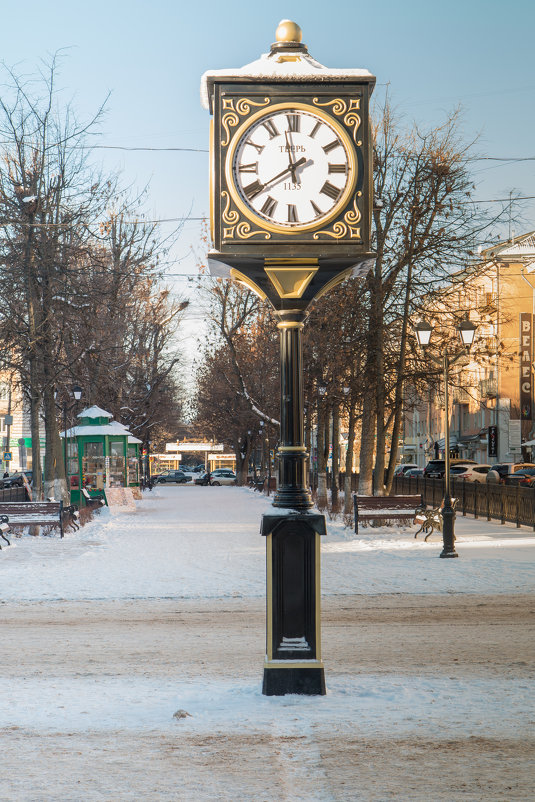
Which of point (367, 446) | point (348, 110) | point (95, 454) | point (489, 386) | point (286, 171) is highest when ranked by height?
point (489, 386)

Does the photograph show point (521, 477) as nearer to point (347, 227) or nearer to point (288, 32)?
point (347, 227)

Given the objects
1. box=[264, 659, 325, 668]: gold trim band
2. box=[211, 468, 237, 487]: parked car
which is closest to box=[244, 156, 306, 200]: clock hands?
box=[264, 659, 325, 668]: gold trim band

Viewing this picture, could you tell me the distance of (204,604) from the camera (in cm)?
1312

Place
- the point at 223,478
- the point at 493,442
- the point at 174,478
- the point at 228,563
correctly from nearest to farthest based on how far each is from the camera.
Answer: the point at 228,563, the point at 493,442, the point at 223,478, the point at 174,478

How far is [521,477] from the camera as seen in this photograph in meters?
49.0

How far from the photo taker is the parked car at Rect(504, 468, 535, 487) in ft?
153

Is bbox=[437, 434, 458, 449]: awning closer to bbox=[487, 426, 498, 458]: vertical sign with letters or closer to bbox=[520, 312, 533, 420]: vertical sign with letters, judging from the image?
bbox=[487, 426, 498, 458]: vertical sign with letters

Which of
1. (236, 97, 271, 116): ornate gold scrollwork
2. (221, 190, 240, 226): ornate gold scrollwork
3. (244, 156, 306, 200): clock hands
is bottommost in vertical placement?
(221, 190, 240, 226): ornate gold scrollwork

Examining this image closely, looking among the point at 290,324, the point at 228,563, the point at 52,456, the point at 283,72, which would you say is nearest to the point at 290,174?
the point at 283,72

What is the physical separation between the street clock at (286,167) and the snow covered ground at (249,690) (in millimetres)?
2071

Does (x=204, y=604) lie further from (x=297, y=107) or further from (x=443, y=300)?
(x=443, y=300)

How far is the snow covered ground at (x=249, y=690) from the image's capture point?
5.47 metres

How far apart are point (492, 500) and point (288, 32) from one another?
23203 mm

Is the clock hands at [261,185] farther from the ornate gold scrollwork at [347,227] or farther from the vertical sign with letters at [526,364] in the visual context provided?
the vertical sign with letters at [526,364]
